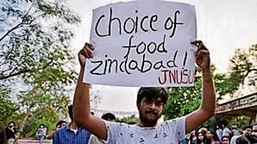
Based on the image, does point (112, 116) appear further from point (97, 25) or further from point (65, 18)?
point (65, 18)

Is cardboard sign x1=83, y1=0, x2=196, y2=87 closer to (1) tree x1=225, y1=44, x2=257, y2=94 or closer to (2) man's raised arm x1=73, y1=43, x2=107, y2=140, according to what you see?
(2) man's raised arm x1=73, y1=43, x2=107, y2=140

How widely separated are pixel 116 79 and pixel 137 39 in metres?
0.27

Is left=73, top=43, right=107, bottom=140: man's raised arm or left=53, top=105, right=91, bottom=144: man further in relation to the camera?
left=53, top=105, right=91, bottom=144: man

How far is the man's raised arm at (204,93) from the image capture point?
10.2ft

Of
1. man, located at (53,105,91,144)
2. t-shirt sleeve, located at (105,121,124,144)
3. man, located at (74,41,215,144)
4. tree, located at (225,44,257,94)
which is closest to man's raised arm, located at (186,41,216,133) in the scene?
man, located at (74,41,215,144)

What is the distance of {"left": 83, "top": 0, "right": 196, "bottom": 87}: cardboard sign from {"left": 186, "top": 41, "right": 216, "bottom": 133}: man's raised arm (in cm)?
6

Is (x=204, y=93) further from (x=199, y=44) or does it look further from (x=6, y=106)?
(x=6, y=106)

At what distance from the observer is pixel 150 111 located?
120 inches

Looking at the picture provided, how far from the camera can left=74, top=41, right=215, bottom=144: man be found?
3.05 m

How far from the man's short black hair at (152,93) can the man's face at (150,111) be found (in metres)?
0.02

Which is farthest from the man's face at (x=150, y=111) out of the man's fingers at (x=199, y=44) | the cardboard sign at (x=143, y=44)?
the man's fingers at (x=199, y=44)

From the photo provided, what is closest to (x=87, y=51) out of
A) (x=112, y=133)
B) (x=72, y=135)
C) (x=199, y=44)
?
(x=112, y=133)

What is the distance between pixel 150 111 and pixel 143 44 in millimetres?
409

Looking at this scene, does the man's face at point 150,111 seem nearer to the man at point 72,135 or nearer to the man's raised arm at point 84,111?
the man's raised arm at point 84,111
